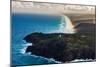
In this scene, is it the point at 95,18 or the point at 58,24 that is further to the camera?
the point at 95,18

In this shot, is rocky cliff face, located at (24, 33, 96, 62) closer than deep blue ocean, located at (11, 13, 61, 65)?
No

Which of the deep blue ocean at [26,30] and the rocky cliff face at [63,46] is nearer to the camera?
the deep blue ocean at [26,30]

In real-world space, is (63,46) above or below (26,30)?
below

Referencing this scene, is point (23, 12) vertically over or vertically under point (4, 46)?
over
